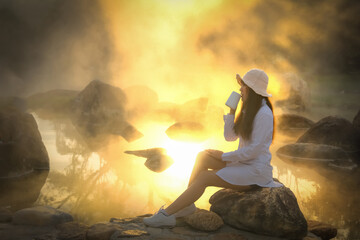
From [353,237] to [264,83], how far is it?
239cm

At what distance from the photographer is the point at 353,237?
3.91 metres

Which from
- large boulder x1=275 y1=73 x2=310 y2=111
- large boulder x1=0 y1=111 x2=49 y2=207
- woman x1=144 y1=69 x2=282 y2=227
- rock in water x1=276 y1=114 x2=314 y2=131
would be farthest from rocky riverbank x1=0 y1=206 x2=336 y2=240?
large boulder x1=275 y1=73 x2=310 y2=111

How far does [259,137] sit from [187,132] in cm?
986

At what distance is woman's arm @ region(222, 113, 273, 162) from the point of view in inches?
137

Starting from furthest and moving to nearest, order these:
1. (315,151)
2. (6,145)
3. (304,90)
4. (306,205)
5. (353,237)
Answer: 1. (304,90)
2. (315,151)
3. (6,145)
4. (306,205)
5. (353,237)

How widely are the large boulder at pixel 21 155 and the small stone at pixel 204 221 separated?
337 centimetres

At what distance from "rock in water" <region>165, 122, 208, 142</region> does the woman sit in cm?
786

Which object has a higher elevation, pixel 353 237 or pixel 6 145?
pixel 6 145

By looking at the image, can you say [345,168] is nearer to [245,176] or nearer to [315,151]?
[315,151]

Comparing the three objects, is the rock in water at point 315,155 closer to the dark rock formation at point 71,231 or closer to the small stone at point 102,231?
the small stone at point 102,231

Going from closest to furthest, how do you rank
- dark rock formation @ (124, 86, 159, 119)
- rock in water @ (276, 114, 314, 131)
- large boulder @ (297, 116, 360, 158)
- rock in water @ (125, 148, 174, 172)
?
1. rock in water @ (125, 148, 174, 172)
2. large boulder @ (297, 116, 360, 158)
3. rock in water @ (276, 114, 314, 131)
4. dark rock formation @ (124, 86, 159, 119)

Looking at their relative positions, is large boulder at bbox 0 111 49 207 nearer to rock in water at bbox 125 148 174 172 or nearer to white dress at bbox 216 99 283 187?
rock in water at bbox 125 148 174 172

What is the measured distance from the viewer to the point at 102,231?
3.33 m

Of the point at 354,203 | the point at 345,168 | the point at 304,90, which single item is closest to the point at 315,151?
the point at 345,168
